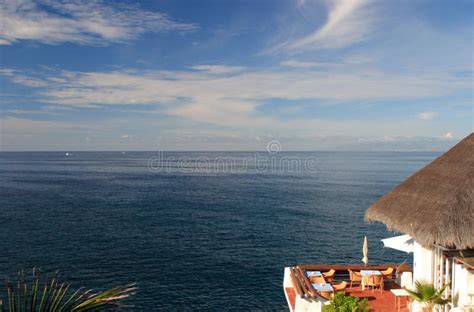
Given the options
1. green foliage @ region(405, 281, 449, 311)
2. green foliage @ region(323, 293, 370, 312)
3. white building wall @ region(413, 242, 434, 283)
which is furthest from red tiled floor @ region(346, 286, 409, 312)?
green foliage @ region(405, 281, 449, 311)

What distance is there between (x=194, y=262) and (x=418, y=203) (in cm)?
2139

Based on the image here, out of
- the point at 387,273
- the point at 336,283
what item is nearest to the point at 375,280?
the point at 387,273

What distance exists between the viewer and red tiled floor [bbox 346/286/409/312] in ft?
46.1

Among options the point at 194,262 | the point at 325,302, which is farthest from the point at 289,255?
the point at 325,302

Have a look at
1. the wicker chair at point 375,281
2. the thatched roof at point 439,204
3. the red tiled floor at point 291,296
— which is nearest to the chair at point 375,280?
the wicker chair at point 375,281

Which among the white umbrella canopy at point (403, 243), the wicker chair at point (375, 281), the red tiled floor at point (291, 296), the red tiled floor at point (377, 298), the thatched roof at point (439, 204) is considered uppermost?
the thatched roof at point (439, 204)

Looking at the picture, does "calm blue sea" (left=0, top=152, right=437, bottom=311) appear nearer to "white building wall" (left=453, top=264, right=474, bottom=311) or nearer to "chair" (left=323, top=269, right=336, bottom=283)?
"chair" (left=323, top=269, right=336, bottom=283)

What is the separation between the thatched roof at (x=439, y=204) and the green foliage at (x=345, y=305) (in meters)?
2.87

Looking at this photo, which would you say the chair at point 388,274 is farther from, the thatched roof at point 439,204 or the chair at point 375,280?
the thatched roof at point 439,204

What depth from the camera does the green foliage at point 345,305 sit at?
1275 cm

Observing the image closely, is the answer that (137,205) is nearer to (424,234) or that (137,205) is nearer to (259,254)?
(259,254)

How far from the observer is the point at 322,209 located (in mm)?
54281

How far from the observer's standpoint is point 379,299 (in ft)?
49.4

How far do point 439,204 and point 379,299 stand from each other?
511cm
